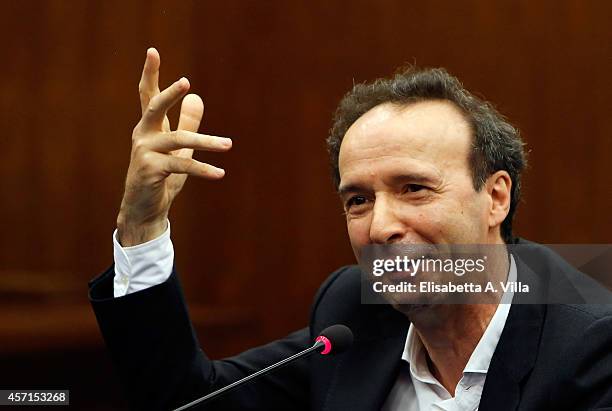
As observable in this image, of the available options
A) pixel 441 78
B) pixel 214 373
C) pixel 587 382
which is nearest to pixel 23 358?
pixel 214 373

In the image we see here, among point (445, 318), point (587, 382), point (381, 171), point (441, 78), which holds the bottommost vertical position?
point (587, 382)

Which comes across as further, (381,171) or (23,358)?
(23,358)

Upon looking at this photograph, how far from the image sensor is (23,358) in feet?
7.20

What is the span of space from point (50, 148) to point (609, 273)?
4.88ft

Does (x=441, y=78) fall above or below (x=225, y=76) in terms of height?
below

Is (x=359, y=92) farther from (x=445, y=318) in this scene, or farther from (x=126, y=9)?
(x=126, y=9)

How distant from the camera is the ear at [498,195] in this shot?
57.2 inches

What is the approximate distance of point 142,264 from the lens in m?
1.34

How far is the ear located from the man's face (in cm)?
2

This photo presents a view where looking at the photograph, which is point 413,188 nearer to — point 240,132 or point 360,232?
point 360,232

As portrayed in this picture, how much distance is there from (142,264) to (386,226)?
393mm

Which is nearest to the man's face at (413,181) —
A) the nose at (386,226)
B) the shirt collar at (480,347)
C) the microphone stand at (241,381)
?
the nose at (386,226)

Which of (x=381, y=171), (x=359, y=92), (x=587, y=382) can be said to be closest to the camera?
(x=587, y=382)

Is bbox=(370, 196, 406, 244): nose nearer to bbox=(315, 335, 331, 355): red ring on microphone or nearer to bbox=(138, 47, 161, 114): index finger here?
bbox=(315, 335, 331, 355): red ring on microphone
